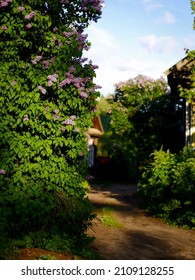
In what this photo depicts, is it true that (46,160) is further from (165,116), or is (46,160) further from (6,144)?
(165,116)

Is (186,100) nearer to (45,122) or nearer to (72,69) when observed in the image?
(72,69)

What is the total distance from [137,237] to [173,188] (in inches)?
104

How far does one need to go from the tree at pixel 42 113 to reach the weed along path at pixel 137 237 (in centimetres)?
135

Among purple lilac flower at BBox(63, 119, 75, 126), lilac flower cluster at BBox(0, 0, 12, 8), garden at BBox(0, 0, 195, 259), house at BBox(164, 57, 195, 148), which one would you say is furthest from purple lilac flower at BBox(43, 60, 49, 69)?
house at BBox(164, 57, 195, 148)

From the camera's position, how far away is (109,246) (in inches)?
316

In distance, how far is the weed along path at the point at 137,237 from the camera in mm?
7574

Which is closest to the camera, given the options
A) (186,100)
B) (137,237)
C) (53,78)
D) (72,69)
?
(53,78)

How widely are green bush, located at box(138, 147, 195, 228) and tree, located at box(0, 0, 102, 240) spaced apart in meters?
4.40

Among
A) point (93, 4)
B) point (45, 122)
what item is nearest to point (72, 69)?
point (45, 122)

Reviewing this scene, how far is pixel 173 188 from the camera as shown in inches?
440

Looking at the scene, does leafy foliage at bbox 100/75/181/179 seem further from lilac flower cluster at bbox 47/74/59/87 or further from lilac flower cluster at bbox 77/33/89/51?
lilac flower cluster at bbox 47/74/59/87

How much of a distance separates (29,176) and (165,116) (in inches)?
463

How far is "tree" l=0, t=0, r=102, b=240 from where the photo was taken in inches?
261
